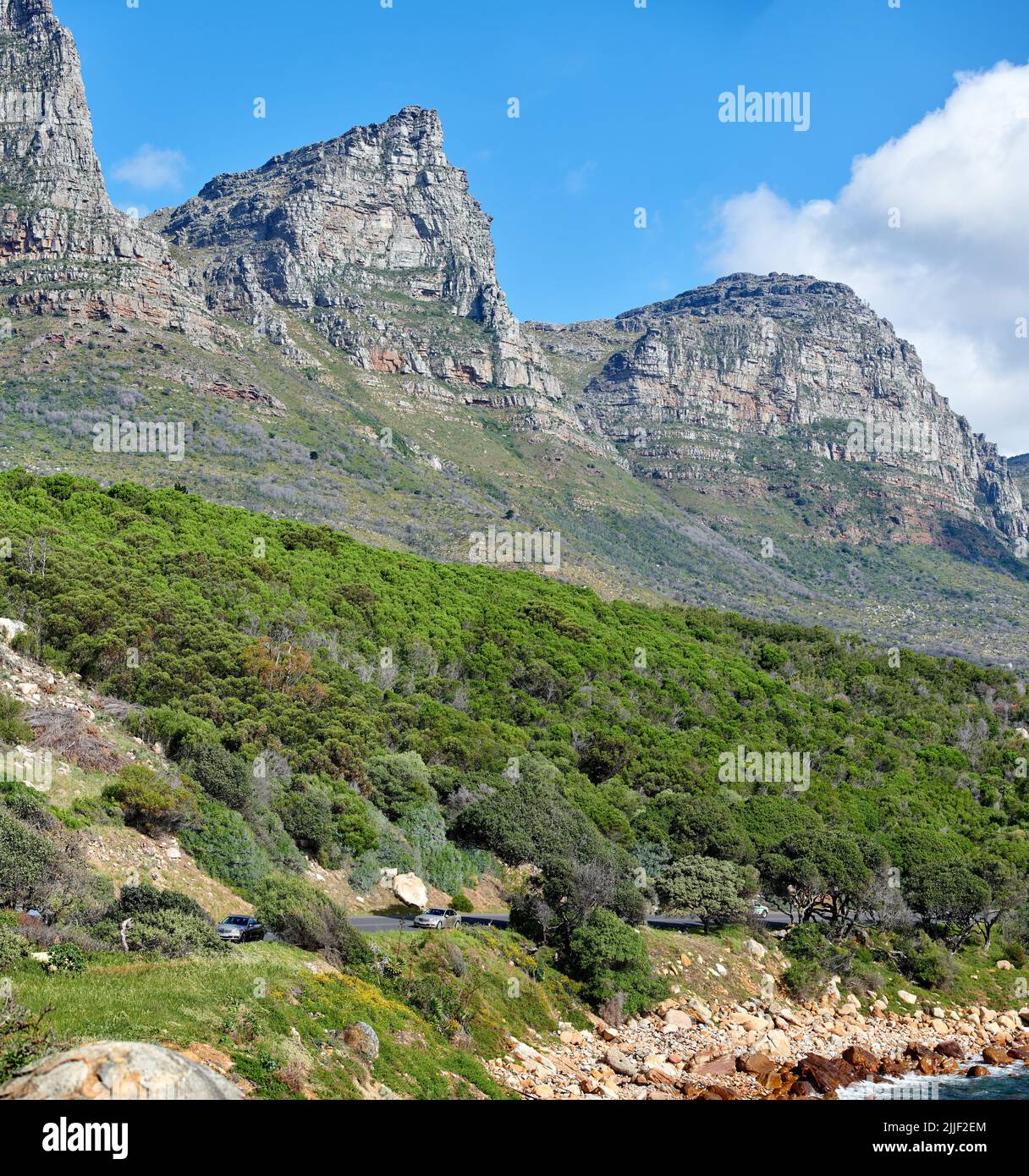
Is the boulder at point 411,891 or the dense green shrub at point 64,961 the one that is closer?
the dense green shrub at point 64,961

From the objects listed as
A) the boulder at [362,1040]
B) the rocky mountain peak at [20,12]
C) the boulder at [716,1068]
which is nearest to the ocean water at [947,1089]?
the boulder at [716,1068]

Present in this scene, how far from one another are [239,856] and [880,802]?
34.7 meters

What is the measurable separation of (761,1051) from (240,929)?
14.6m

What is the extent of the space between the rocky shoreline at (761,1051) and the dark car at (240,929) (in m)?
6.16

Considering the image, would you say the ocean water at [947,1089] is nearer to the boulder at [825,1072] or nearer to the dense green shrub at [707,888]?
the boulder at [825,1072]

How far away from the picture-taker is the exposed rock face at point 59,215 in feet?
400

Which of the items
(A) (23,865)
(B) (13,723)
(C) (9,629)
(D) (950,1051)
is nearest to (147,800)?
(B) (13,723)

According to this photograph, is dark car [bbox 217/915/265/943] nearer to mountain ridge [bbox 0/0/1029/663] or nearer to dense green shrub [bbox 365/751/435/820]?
dense green shrub [bbox 365/751/435/820]

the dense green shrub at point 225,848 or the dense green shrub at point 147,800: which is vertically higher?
the dense green shrub at point 147,800

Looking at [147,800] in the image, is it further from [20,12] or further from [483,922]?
[20,12]

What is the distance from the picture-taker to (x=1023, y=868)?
1817 inches

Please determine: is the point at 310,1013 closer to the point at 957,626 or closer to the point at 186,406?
the point at 186,406
